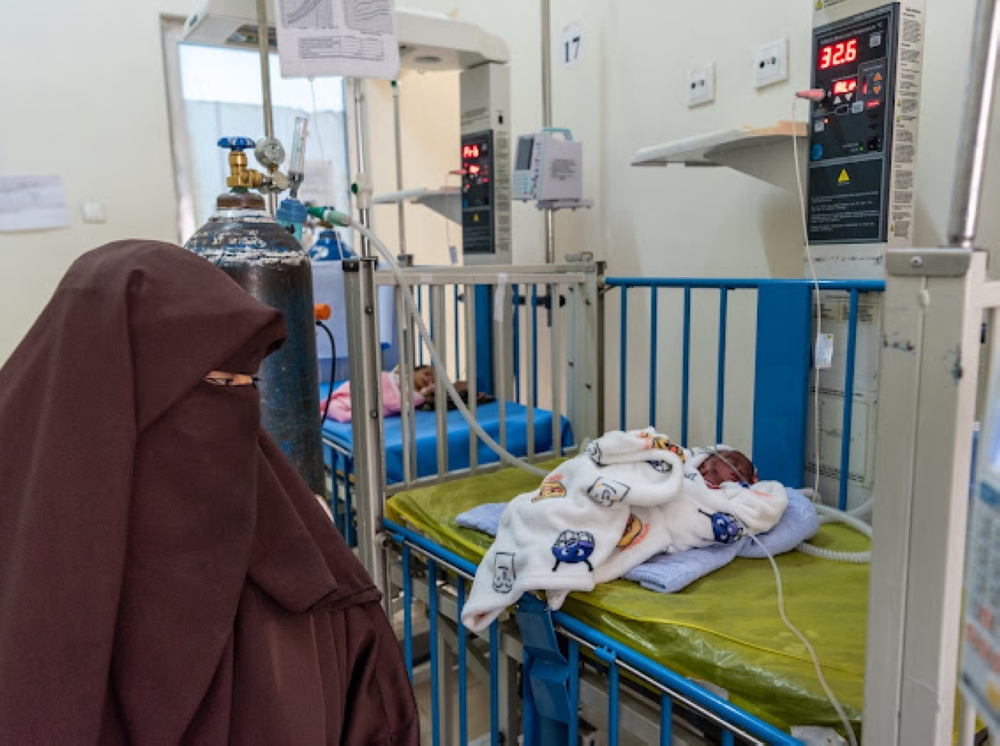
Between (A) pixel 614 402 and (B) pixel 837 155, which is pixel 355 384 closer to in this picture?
(B) pixel 837 155

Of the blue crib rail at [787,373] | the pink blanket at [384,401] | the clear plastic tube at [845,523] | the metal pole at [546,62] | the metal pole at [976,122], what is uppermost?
the metal pole at [546,62]

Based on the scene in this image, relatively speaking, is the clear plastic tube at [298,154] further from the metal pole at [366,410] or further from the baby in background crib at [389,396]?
the baby in background crib at [389,396]

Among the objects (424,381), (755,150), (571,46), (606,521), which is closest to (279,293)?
(424,381)

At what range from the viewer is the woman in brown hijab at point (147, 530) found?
0.67m

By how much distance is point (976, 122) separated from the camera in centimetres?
55

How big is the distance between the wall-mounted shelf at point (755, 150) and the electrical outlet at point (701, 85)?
0.39 m

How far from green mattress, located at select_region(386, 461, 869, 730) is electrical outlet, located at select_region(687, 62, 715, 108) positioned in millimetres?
1359

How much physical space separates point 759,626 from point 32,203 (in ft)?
12.0

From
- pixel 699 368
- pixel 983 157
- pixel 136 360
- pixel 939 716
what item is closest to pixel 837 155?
pixel 699 368

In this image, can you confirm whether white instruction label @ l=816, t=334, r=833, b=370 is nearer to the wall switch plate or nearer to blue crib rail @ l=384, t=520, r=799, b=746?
blue crib rail @ l=384, t=520, r=799, b=746

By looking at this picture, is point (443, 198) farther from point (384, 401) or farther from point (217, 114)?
point (217, 114)

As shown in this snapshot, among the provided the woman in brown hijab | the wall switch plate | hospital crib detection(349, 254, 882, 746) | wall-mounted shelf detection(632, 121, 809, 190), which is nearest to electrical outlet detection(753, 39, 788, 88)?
wall-mounted shelf detection(632, 121, 809, 190)

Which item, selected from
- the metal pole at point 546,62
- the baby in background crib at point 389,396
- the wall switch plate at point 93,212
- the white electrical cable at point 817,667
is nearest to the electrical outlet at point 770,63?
the metal pole at point 546,62

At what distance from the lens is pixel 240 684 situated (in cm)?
78
